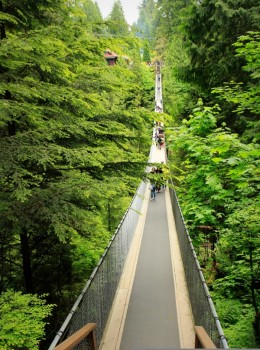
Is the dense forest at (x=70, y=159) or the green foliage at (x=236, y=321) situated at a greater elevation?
the dense forest at (x=70, y=159)

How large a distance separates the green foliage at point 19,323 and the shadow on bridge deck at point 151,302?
1.49 m

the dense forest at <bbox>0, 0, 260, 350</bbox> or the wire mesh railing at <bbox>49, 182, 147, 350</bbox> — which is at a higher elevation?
the dense forest at <bbox>0, 0, 260, 350</bbox>

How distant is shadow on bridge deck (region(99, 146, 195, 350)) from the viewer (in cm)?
527

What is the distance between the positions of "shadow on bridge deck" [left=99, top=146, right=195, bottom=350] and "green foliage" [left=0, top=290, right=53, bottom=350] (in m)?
1.49

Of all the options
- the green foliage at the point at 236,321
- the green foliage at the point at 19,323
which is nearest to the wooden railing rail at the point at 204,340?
the green foliage at the point at 19,323

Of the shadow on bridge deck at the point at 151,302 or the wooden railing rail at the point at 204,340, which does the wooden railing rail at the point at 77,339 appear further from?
the wooden railing rail at the point at 204,340

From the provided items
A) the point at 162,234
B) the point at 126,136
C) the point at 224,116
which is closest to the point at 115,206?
the point at 162,234

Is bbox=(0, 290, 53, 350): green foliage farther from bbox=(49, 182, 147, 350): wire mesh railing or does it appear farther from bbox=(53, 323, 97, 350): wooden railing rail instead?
bbox=(53, 323, 97, 350): wooden railing rail

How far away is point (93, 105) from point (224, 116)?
7677 mm

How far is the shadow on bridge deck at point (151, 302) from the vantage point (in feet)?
17.3


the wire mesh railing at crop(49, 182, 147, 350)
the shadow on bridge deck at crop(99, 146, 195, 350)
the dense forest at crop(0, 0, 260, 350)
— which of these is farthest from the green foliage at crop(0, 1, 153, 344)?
the shadow on bridge deck at crop(99, 146, 195, 350)

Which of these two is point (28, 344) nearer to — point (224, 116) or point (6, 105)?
point (6, 105)

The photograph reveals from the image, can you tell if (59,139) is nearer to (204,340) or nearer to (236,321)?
(204,340)

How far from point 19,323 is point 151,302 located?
3.38 meters
